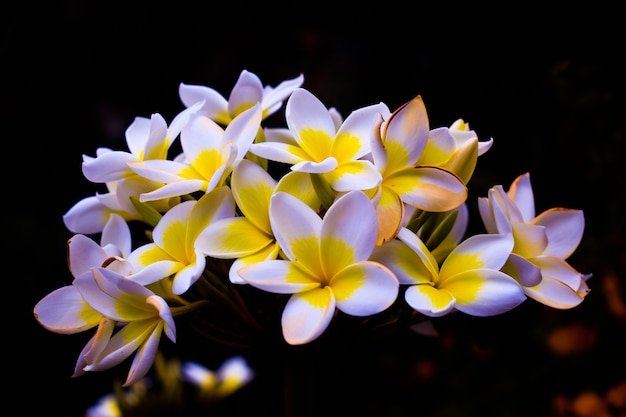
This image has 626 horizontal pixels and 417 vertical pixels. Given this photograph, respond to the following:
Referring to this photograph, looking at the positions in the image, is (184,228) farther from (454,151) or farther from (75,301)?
(454,151)

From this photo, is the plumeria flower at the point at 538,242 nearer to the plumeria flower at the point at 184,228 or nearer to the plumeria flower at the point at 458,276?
the plumeria flower at the point at 458,276

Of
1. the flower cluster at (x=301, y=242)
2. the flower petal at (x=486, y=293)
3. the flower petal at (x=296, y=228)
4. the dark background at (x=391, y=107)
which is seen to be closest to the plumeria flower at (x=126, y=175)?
the flower cluster at (x=301, y=242)

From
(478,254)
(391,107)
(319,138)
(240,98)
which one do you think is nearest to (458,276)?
(478,254)

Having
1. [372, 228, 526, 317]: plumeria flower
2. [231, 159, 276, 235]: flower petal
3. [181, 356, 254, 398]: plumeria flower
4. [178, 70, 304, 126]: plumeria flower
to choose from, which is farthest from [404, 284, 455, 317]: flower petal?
[181, 356, 254, 398]: plumeria flower

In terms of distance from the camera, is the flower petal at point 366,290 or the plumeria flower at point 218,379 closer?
the flower petal at point 366,290

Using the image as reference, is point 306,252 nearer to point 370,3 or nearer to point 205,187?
point 205,187

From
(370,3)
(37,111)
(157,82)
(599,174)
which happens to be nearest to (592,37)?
(599,174)
